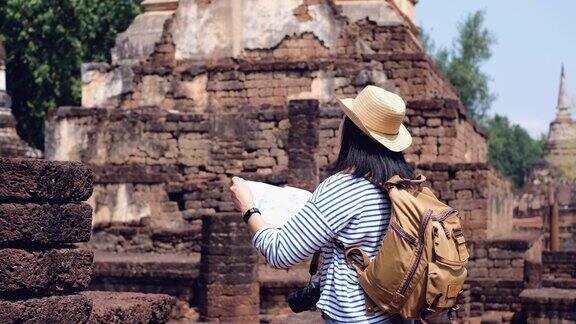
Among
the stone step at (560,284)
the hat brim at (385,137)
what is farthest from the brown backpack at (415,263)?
the stone step at (560,284)

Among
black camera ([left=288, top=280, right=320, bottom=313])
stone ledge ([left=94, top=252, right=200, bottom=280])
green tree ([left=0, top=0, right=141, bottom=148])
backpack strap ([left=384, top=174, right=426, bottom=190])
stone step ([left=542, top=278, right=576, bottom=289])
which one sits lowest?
stone step ([left=542, top=278, right=576, bottom=289])

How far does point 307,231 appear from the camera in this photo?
17.2ft

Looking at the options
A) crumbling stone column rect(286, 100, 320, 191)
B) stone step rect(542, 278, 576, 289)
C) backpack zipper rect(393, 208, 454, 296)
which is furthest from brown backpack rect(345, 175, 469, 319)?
crumbling stone column rect(286, 100, 320, 191)

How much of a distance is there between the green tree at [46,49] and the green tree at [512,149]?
4365cm

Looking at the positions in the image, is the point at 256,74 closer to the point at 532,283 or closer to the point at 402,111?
the point at 532,283

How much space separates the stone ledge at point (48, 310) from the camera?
18.4 feet

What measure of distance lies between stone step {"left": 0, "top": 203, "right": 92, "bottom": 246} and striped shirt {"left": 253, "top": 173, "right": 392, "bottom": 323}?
1069 millimetres

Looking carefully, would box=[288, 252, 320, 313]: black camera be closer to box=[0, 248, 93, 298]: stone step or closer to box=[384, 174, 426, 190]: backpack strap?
box=[384, 174, 426, 190]: backpack strap

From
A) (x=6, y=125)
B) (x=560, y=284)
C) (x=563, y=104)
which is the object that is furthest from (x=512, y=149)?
(x=560, y=284)

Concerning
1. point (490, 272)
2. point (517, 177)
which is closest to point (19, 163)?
point (490, 272)

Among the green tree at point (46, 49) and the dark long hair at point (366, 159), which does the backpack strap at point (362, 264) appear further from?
the green tree at point (46, 49)

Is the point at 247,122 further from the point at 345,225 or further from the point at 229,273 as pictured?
the point at 345,225

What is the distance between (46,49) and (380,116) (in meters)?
24.2

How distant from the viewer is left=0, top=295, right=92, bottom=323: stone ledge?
5609mm
